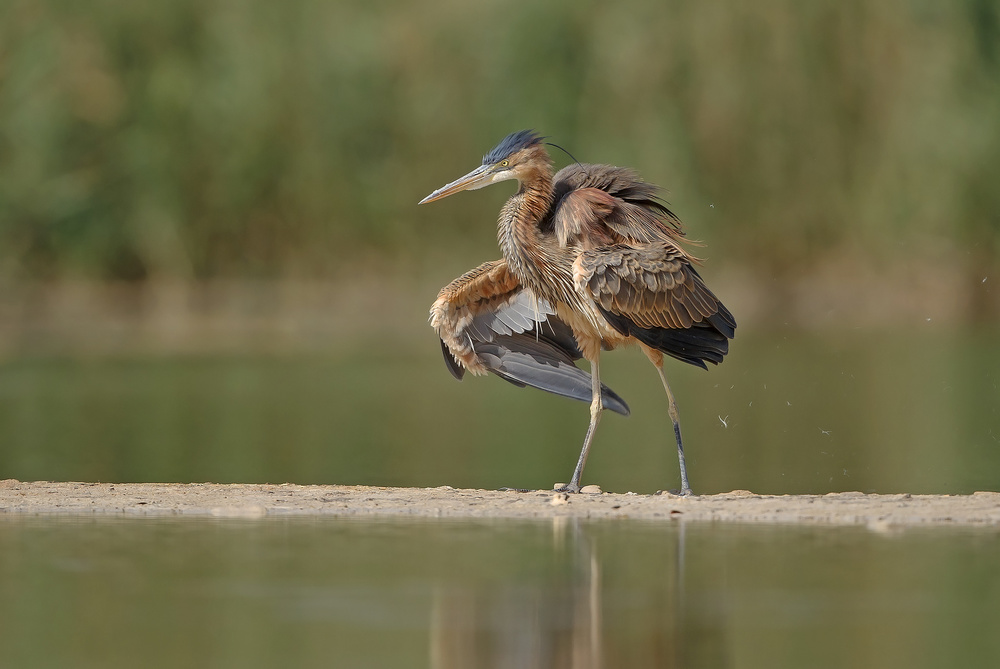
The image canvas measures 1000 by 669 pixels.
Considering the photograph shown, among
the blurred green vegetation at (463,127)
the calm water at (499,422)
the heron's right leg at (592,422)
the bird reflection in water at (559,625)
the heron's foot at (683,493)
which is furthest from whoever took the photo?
the blurred green vegetation at (463,127)

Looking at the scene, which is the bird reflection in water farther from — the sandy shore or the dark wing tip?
the dark wing tip

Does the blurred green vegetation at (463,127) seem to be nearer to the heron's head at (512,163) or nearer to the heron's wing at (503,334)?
the heron's wing at (503,334)

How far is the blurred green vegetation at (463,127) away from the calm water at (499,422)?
3703 mm

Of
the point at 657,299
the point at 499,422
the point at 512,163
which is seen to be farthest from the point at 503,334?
the point at 499,422

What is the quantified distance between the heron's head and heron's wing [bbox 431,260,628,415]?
70cm

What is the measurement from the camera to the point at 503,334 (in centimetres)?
1192

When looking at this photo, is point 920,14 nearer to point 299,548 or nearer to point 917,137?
point 917,137

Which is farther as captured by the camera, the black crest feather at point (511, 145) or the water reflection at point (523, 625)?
the black crest feather at point (511, 145)

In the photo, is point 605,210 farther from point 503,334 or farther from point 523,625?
point 523,625

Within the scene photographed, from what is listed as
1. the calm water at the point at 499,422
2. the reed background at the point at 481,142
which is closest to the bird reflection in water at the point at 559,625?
the calm water at the point at 499,422

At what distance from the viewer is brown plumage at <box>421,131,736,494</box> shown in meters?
10.8

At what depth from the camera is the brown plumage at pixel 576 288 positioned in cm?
1080

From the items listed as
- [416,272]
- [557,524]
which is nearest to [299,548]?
[557,524]

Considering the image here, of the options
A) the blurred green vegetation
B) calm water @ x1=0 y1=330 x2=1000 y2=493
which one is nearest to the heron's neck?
calm water @ x1=0 y1=330 x2=1000 y2=493
